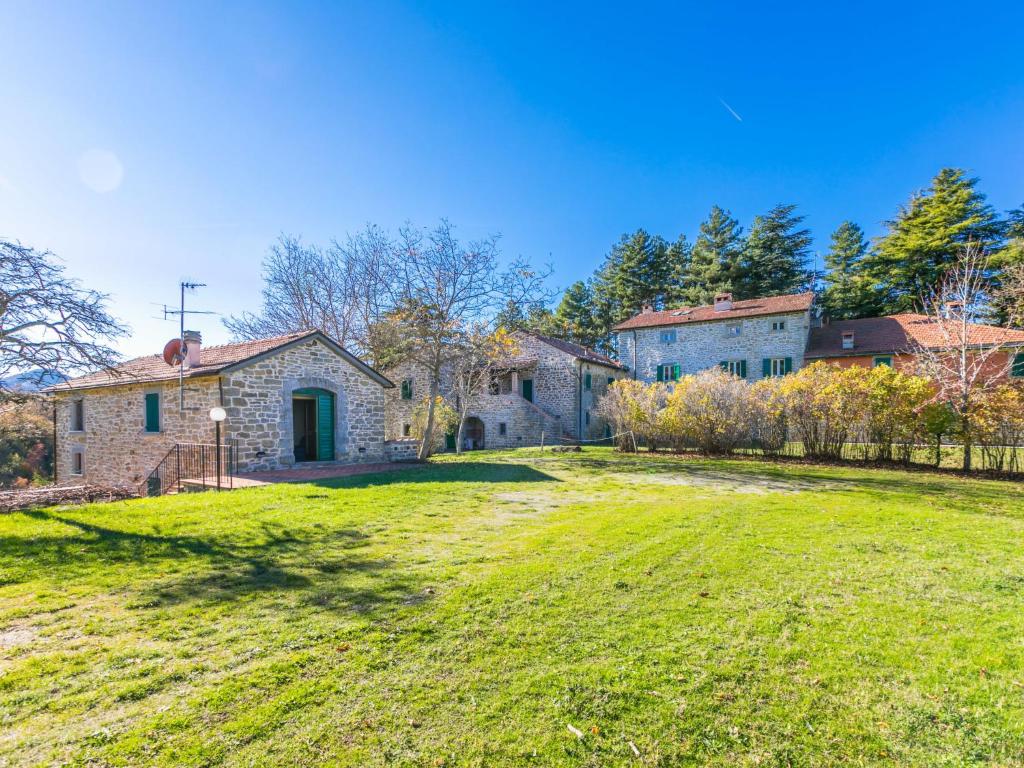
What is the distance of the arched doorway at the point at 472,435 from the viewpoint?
25.8 meters

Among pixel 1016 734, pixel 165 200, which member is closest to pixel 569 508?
pixel 1016 734

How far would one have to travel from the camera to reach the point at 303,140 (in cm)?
1245

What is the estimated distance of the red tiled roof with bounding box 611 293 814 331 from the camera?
24.2 meters

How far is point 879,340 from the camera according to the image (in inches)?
911

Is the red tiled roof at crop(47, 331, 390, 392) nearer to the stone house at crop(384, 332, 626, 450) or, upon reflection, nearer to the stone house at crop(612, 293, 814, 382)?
the stone house at crop(384, 332, 626, 450)

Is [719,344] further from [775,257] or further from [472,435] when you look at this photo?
[472,435]

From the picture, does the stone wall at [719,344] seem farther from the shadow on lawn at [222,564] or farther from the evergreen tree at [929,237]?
the shadow on lawn at [222,564]

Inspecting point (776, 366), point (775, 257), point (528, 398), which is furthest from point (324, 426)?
point (775, 257)

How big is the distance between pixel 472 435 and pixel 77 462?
53.4ft

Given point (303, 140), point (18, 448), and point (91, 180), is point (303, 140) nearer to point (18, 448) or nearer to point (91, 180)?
point (91, 180)

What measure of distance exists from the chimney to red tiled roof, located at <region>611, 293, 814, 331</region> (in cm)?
2159

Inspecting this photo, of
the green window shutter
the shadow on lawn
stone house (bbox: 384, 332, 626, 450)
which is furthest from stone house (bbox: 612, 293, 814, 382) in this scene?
the shadow on lawn

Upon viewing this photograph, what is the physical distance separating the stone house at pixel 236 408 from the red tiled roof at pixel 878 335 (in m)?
22.2

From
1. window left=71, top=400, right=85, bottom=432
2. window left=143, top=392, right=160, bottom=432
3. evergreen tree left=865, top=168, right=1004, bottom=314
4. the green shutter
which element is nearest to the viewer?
window left=143, top=392, right=160, bottom=432
